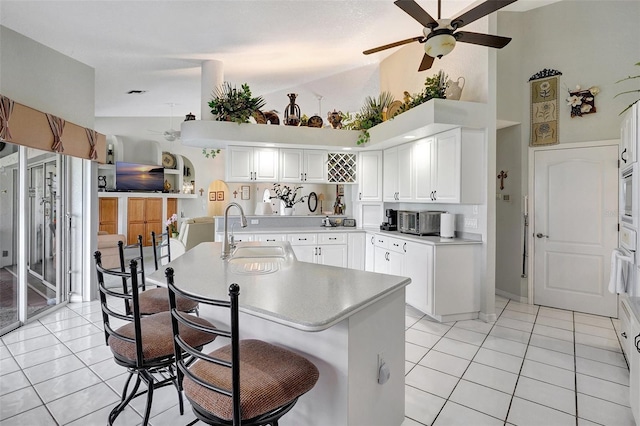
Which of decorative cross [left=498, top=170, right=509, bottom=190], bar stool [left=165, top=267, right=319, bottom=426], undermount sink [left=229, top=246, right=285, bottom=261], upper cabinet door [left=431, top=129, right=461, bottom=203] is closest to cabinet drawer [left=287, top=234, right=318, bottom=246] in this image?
upper cabinet door [left=431, top=129, right=461, bottom=203]

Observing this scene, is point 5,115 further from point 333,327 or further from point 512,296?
point 512,296

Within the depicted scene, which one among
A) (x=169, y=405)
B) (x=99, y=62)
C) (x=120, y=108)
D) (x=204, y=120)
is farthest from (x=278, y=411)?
(x=120, y=108)

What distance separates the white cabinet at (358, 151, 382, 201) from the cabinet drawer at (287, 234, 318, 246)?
3.52 feet

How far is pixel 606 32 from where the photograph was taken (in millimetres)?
3793

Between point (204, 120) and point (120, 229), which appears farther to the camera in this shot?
point (120, 229)

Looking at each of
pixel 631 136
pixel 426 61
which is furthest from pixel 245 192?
pixel 631 136

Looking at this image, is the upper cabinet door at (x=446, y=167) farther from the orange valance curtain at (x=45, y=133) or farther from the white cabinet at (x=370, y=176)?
the orange valance curtain at (x=45, y=133)

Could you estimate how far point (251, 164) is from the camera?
5.06 metres

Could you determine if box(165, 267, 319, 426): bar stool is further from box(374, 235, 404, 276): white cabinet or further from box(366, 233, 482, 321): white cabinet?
box(374, 235, 404, 276): white cabinet

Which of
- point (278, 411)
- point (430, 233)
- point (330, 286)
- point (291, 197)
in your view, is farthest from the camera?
point (291, 197)

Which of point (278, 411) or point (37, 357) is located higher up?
point (278, 411)

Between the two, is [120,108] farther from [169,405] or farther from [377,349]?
[377,349]

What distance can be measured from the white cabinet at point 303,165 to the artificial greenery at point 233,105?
814 millimetres

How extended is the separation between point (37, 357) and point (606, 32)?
6.57m
